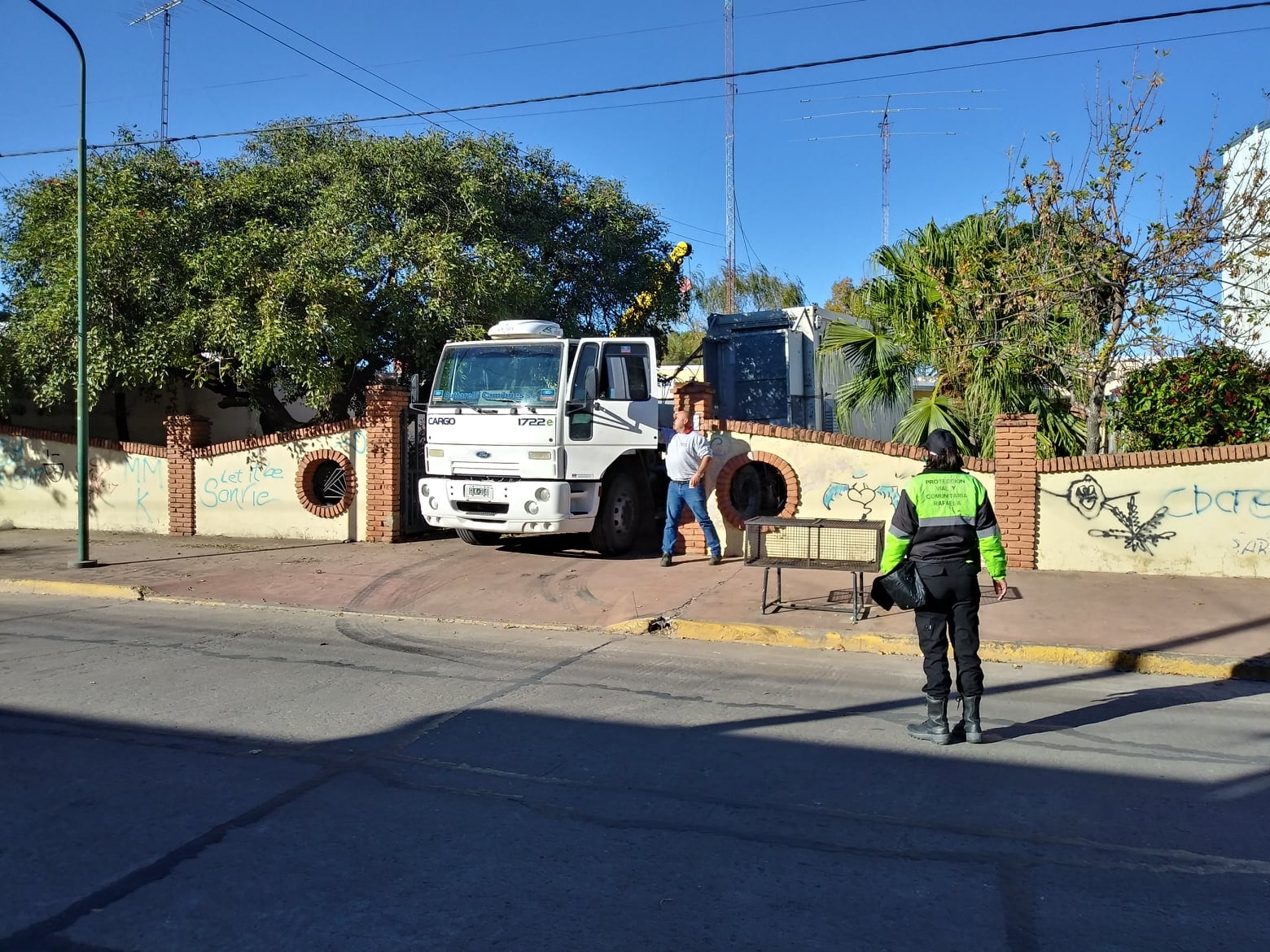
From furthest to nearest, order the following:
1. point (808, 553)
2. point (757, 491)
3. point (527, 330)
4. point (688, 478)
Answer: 1. point (757, 491)
2. point (527, 330)
3. point (688, 478)
4. point (808, 553)

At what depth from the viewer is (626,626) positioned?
905 centimetres

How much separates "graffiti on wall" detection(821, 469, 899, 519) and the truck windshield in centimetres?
348

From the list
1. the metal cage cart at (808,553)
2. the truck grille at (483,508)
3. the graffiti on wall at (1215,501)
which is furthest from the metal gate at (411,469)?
the graffiti on wall at (1215,501)

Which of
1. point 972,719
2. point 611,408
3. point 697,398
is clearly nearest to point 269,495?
point 611,408

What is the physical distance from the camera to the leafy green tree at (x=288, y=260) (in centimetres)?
1360

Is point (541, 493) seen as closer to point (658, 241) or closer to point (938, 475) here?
point (938, 475)

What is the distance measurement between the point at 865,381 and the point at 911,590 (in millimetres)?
8142

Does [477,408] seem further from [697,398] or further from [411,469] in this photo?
[411,469]

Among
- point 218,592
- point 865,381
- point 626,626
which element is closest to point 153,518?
point 218,592

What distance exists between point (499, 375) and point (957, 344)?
18.3 feet

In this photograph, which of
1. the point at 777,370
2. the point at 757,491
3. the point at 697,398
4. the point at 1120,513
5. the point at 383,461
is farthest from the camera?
the point at 777,370

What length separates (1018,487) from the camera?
10.8m

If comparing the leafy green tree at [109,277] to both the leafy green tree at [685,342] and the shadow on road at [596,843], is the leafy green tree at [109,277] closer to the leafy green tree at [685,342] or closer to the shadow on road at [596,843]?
the shadow on road at [596,843]

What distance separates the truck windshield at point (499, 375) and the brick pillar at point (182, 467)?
5352 mm
